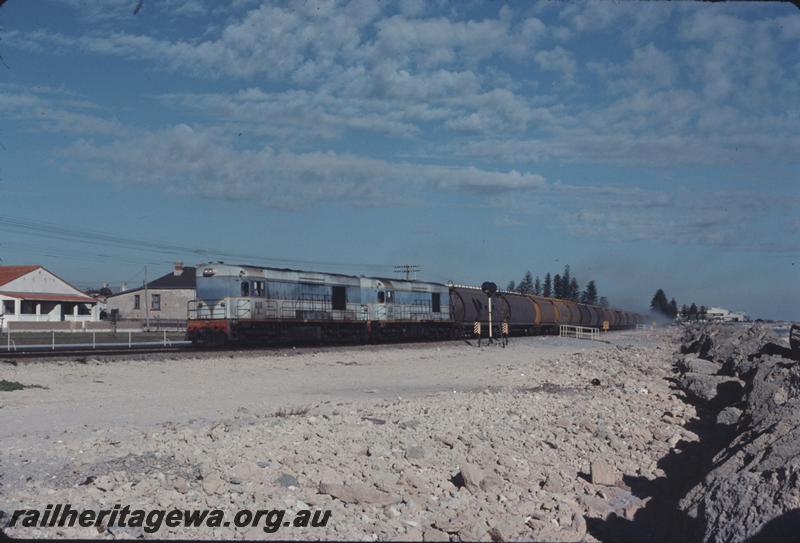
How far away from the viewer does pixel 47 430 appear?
10422 millimetres

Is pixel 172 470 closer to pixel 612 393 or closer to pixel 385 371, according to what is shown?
pixel 612 393

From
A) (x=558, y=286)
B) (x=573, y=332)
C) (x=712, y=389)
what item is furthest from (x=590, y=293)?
(x=712, y=389)

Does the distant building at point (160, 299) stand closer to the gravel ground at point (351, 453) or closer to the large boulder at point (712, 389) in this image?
the gravel ground at point (351, 453)

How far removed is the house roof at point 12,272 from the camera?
210ft

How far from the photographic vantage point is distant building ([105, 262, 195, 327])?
77.1 m

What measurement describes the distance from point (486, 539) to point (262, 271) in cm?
2552

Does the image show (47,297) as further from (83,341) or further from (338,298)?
(338,298)

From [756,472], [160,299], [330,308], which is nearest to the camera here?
[756,472]

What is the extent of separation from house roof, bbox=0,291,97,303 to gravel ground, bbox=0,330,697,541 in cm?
4994

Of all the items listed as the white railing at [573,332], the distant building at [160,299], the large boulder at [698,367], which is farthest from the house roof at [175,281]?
the large boulder at [698,367]

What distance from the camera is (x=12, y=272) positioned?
2591 inches

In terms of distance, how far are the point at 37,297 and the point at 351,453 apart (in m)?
64.0

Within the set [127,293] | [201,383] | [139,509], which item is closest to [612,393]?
[201,383]

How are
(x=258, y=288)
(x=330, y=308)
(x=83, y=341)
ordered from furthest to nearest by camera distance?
1. (x=83, y=341)
2. (x=330, y=308)
3. (x=258, y=288)
